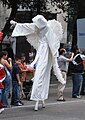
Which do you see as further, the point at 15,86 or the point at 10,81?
the point at 15,86

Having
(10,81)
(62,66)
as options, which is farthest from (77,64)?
(10,81)

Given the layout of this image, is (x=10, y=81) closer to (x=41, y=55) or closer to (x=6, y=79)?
(x=6, y=79)

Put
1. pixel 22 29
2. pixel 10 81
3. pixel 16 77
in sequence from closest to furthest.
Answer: pixel 22 29
pixel 10 81
pixel 16 77

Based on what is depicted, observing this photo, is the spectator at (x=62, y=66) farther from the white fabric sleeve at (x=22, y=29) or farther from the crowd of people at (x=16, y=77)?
the white fabric sleeve at (x=22, y=29)

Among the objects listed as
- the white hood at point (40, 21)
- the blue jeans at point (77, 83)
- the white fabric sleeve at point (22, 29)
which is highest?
the white hood at point (40, 21)

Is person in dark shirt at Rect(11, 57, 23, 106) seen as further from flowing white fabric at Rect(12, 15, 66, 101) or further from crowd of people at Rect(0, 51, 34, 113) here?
flowing white fabric at Rect(12, 15, 66, 101)

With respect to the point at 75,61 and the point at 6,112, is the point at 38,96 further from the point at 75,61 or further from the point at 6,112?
the point at 75,61

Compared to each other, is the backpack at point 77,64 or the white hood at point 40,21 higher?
the white hood at point 40,21

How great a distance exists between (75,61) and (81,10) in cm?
1066

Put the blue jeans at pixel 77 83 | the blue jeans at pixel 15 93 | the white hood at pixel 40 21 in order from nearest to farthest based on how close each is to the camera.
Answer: the white hood at pixel 40 21 < the blue jeans at pixel 15 93 < the blue jeans at pixel 77 83

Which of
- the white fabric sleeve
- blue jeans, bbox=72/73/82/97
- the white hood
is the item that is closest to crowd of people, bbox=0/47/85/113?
blue jeans, bbox=72/73/82/97

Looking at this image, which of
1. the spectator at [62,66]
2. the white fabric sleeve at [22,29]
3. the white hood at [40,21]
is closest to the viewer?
the white hood at [40,21]

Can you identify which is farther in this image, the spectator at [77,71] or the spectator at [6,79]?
the spectator at [77,71]

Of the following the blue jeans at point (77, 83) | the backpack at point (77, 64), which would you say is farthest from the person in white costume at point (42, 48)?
the blue jeans at point (77, 83)
